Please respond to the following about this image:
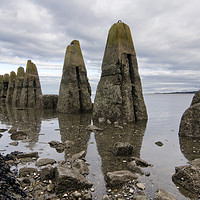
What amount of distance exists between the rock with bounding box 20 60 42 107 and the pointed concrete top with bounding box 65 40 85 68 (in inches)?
303

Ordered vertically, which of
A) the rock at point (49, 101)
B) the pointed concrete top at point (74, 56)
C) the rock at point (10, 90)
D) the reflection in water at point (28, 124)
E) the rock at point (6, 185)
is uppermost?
the pointed concrete top at point (74, 56)

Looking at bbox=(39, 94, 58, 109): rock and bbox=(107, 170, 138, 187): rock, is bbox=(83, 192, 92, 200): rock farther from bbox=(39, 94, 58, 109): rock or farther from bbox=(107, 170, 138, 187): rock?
bbox=(39, 94, 58, 109): rock

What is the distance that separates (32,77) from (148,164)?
18.1 m

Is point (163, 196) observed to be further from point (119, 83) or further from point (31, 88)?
point (31, 88)

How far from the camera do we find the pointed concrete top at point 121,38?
9.62m

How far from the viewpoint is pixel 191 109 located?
6.42m

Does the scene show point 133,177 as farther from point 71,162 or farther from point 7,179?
point 7,179

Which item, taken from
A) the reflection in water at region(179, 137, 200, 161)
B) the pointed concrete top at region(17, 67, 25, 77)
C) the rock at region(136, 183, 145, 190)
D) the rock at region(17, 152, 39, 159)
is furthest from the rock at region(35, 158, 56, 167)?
the pointed concrete top at region(17, 67, 25, 77)

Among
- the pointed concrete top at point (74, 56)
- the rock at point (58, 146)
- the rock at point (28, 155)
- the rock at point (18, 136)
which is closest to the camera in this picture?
the rock at point (28, 155)

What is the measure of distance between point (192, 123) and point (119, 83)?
4178mm

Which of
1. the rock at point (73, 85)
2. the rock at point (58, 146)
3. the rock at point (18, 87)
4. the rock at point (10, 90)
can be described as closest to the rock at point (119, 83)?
the rock at point (73, 85)

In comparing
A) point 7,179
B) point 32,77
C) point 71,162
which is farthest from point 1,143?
point 32,77

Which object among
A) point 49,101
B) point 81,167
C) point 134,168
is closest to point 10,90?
point 49,101

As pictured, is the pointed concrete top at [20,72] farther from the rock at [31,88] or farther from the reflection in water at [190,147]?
the reflection in water at [190,147]
